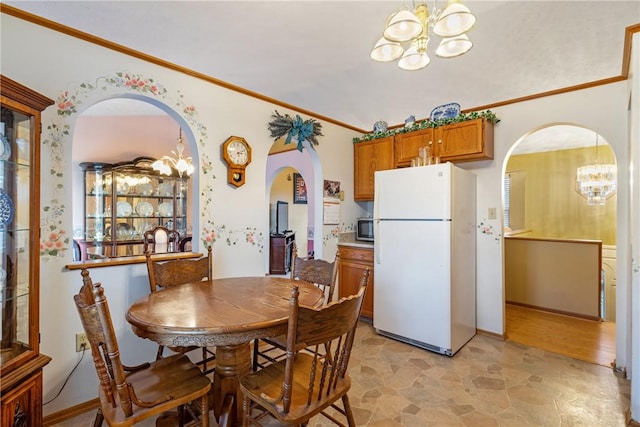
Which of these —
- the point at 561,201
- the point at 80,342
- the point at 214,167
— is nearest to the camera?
the point at 80,342

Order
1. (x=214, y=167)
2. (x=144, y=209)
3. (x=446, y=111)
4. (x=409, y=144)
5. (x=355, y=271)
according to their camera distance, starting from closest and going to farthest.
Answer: (x=214, y=167) → (x=446, y=111) → (x=409, y=144) → (x=355, y=271) → (x=144, y=209)

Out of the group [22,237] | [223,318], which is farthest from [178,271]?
[223,318]

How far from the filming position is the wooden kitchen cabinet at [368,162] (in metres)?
3.46

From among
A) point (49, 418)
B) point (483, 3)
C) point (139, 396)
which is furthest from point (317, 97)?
point (49, 418)

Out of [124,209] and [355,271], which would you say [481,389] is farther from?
[124,209]

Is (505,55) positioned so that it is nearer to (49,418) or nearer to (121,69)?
(121,69)

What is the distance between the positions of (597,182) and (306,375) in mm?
5683

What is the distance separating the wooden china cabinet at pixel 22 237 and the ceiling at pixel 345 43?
2.42 ft

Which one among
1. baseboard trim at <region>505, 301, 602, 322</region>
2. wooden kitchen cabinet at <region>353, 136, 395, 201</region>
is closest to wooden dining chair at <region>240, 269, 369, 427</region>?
wooden kitchen cabinet at <region>353, 136, 395, 201</region>

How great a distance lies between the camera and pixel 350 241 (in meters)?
3.75

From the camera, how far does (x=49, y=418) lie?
68.1 inches

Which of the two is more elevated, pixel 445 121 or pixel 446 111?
pixel 446 111

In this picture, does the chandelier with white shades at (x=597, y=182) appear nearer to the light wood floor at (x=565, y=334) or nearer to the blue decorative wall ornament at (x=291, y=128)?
the light wood floor at (x=565, y=334)

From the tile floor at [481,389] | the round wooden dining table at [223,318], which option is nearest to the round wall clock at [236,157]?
the round wooden dining table at [223,318]
